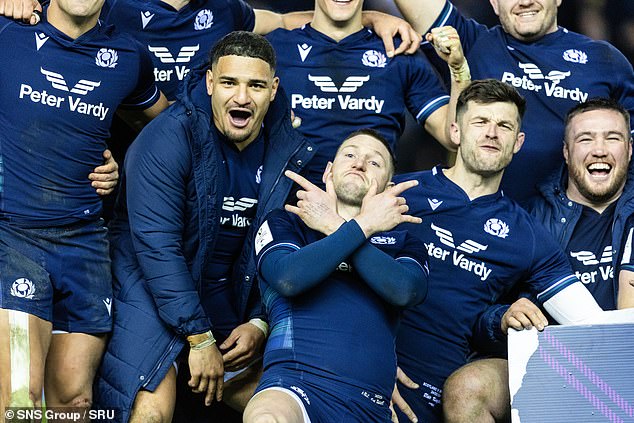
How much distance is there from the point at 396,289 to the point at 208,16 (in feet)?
5.31

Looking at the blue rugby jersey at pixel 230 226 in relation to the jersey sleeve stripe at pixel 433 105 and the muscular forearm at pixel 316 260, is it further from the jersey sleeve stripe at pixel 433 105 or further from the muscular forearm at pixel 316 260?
the jersey sleeve stripe at pixel 433 105

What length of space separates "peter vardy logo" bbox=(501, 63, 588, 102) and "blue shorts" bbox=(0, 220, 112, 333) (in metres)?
1.83

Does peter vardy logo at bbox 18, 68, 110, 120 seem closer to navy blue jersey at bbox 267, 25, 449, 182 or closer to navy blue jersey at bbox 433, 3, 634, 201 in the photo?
navy blue jersey at bbox 267, 25, 449, 182

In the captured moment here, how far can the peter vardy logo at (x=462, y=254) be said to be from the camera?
427 cm

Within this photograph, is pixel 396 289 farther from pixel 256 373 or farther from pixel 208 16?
pixel 208 16

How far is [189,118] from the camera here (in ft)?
13.6

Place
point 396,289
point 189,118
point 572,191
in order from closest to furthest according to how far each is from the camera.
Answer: point 396,289 < point 189,118 < point 572,191

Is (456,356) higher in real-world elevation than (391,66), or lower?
lower

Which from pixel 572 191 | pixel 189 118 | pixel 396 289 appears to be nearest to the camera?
pixel 396 289

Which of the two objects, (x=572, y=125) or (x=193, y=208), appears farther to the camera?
(x=572, y=125)

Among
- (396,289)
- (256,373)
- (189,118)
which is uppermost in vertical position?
(189,118)

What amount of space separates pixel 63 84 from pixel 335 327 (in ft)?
4.33

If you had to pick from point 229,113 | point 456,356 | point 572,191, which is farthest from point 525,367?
point 229,113

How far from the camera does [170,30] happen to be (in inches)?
183
